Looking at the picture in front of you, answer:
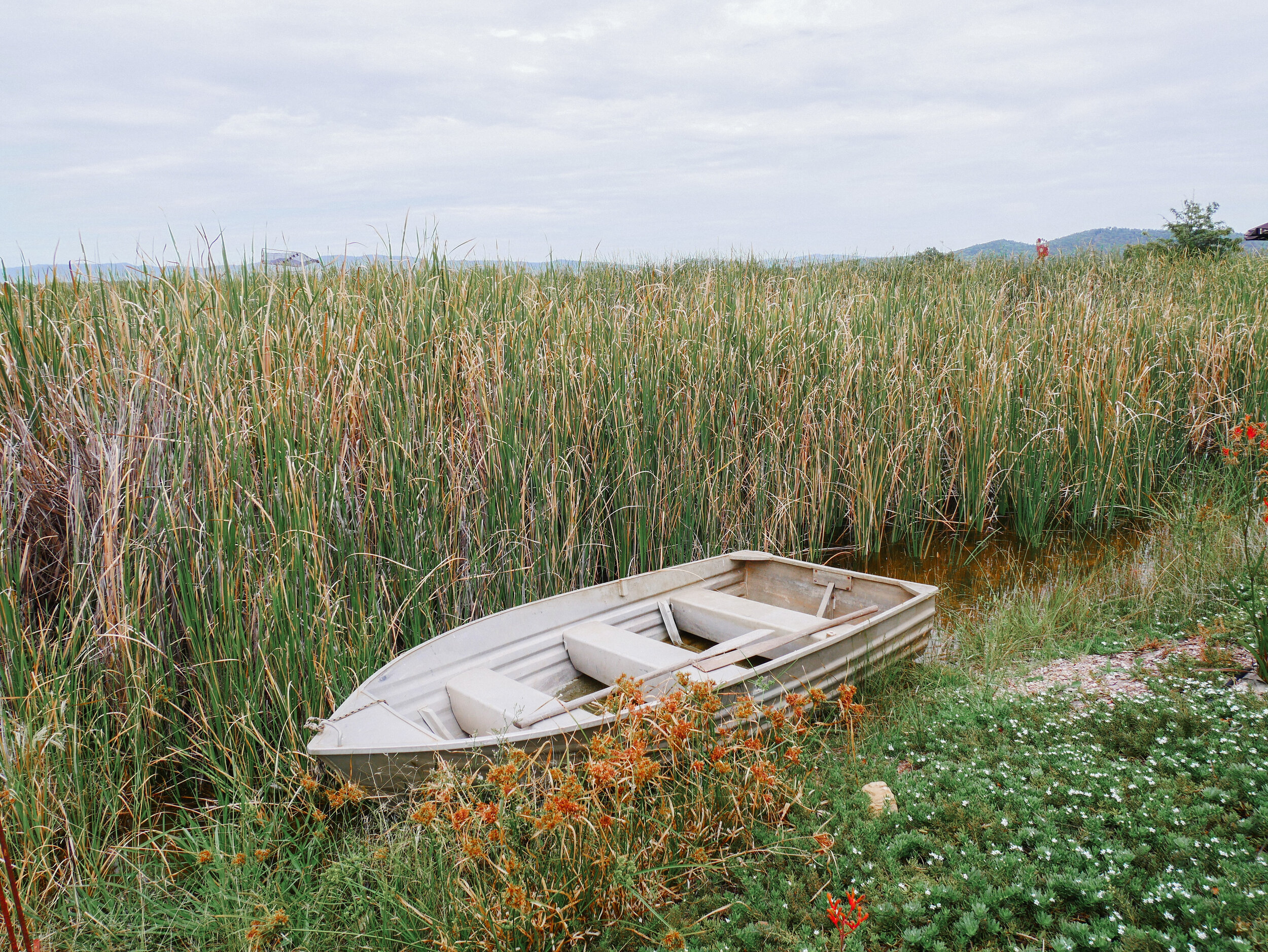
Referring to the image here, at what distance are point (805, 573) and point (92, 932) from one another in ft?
11.8

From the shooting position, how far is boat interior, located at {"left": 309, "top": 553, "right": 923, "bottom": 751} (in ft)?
10.3

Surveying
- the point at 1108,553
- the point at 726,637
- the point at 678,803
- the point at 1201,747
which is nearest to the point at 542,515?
the point at 726,637

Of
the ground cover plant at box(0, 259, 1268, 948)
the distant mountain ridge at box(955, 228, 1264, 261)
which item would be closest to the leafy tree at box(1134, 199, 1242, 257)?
the distant mountain ridge at box(955, 228, 1264, 261)

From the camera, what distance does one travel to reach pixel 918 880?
2340 mm

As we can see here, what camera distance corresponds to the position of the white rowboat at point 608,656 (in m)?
2.87

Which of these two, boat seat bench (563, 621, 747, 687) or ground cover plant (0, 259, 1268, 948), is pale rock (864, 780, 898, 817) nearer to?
ground cover plant (0, 259, 1268, 948)

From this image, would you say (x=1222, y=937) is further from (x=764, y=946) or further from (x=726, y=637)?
(x=726, y=637)

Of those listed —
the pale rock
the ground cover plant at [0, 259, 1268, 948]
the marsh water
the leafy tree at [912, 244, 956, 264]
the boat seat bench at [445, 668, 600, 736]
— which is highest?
the leafy tree at [912, 244, 956, 264]

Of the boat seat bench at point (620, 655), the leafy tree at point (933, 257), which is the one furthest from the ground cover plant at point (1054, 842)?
the leafy tree at point (933, 257)

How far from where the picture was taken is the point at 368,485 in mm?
4055

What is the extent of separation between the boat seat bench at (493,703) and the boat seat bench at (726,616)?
122 cm

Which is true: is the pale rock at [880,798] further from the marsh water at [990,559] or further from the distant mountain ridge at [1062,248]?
the distant mountain ridge at [1062,248]

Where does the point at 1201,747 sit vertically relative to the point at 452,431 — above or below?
below

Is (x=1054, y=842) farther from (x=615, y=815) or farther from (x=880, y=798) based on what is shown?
(x=615, y=815)
